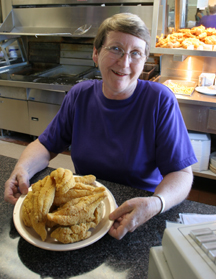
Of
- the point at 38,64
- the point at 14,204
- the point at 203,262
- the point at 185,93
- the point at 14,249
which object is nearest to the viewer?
the point at 203,262

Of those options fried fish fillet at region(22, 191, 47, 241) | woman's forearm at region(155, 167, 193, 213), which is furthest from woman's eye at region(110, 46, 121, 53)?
fried fish fillet at region(22, 191, 47, 241)

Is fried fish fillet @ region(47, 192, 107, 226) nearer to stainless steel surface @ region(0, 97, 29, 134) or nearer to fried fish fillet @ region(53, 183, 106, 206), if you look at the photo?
fried fish fillet @ region(53, 183, 106, 206)

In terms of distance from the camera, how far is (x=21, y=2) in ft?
11.5

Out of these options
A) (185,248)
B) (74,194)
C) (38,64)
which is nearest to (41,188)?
(74,194)

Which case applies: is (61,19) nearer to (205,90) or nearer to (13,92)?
(13,92)

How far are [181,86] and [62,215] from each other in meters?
2.25

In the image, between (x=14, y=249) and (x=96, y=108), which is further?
(x=96, y=108)

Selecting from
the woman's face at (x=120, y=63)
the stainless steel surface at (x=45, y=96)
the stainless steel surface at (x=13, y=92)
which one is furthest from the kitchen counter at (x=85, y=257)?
the stainless steel surface at (x=13, y=92)

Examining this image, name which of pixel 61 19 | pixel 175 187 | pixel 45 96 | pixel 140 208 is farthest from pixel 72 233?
pixel 61 19

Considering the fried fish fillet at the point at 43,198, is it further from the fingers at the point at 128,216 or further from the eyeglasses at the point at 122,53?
the eyeglasses at the point at 122,53

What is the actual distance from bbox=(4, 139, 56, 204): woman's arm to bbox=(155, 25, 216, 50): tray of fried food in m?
1.72

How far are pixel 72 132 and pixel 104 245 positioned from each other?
2.38ft

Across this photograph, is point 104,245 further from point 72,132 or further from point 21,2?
point 21,2

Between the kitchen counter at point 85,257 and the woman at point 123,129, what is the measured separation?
0.20 metres
